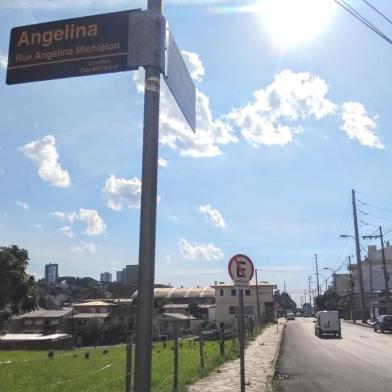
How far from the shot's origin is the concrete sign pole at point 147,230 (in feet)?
14.5

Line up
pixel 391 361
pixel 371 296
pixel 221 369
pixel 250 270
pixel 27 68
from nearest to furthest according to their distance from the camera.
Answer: pixel 27 68 < pixel 250 270 < pixel 221 369 < pixel 391 361 < pixel 371 296

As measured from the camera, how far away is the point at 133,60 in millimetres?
4598

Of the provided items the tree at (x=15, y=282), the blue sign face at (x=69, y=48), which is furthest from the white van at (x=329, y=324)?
the blue sign face at (x=69, y=48)

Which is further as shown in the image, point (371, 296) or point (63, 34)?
Answer: point (371, 296)

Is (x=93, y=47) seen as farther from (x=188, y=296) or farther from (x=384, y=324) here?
(x=188, y=296)

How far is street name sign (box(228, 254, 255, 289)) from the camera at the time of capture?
11609 millimetres

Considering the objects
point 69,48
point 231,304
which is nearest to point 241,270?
point 69,48

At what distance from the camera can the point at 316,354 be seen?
25.4m

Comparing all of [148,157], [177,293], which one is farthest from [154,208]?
[177,293]

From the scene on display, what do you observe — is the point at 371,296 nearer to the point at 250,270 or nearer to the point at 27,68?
the point at 250,270

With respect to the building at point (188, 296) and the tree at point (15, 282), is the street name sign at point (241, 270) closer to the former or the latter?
the tree at point (15, 282)

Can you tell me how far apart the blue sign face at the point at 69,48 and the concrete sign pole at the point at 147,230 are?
30cm

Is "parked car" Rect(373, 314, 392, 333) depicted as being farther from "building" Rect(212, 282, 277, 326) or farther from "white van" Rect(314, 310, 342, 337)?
"building" Rect(212, 282, 277, 326)

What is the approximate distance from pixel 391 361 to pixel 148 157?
18.9m
